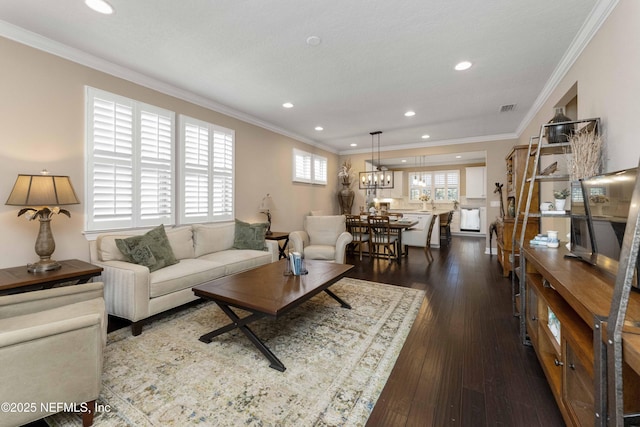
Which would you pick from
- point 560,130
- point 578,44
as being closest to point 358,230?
point 560,130

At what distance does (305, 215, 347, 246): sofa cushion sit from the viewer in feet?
16.2

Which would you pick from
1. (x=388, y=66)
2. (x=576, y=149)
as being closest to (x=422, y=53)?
(x=388, y=66)

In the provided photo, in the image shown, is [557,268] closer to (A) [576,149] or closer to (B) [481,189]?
(A) [576,149]

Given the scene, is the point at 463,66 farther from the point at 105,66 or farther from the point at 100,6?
the point at 105,66

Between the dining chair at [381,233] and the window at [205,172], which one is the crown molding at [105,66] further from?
the dining chair at [381,233]

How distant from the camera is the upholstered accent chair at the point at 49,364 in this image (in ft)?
4.11

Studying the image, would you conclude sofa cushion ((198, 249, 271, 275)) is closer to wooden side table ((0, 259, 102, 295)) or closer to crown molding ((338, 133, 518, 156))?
wooden side table ((0, 259, 102, 295))

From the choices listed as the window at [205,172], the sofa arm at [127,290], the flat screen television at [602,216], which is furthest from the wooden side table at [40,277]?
the flat screen television at [602,216]

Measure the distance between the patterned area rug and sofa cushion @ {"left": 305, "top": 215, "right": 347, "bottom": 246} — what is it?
2.09 m

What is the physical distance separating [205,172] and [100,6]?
224cm

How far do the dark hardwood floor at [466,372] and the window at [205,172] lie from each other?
10.9 feet

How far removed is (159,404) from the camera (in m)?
1.61

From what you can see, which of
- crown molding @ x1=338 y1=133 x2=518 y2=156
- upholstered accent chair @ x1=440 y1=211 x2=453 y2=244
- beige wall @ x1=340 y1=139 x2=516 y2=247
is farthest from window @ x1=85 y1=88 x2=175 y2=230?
upholstered accent chair @ x1=440 y1=211 x2=453 y2=244

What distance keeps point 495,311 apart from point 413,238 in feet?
8.71
